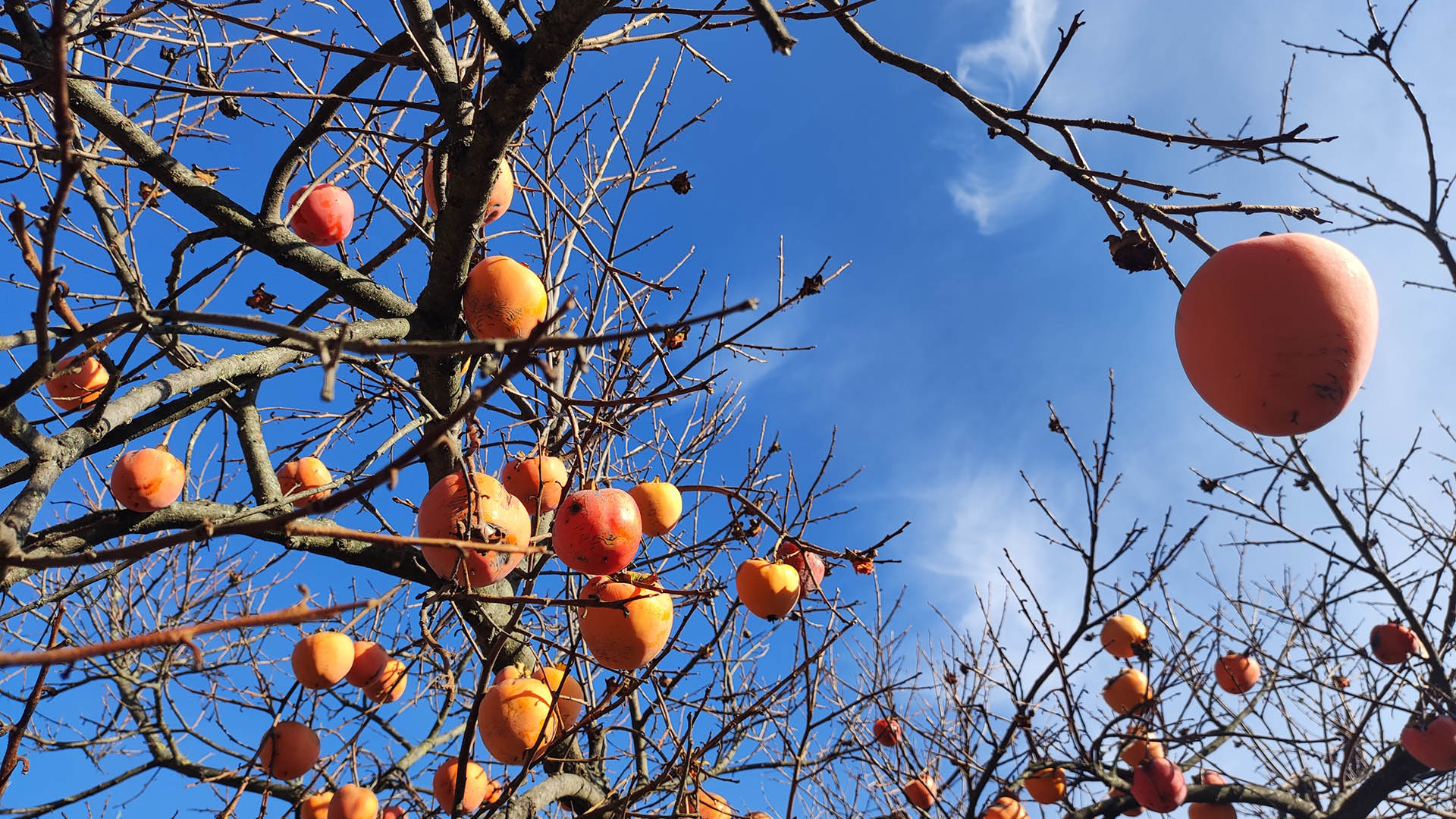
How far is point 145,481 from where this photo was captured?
2.34 metres

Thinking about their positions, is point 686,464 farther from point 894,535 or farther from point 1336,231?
point 1336,231

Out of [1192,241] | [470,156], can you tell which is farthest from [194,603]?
[1192,241]

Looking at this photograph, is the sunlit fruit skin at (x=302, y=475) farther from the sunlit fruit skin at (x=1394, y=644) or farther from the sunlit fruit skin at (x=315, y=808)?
the sunlit fruit skin at (x=1394, y=644)

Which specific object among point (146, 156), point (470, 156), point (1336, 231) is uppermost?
point (1336, 231)

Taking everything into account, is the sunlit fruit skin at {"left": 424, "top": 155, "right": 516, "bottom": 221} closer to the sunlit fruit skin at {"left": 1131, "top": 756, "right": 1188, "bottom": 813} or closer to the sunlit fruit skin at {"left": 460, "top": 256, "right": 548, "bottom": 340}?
the sunlit fruit skin at {"left": 460, "top": 256, "right": 548, "bottom": 340}

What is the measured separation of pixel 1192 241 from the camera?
1.75 m

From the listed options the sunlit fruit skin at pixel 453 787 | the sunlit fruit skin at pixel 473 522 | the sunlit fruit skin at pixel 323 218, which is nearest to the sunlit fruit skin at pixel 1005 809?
the sunlit fruit skin at pixel 453 787

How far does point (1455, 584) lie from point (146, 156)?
20.7ft

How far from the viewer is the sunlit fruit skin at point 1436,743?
4.08 metres

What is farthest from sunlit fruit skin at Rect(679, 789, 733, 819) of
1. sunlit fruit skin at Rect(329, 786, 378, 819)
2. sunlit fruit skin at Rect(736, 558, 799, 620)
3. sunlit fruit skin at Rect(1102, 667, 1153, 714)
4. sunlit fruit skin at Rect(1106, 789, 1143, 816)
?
sunlit fruit skin at Rect(1102, 667, 1153, 714)

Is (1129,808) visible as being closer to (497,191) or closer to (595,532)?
(595,532)

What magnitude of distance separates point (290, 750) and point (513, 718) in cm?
138

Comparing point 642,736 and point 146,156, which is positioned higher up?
point 146,156

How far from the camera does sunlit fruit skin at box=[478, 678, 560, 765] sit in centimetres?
238
